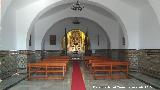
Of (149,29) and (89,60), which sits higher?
(149,29)

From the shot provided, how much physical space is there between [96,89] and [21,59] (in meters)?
7.02

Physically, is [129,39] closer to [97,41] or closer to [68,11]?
[68,11]

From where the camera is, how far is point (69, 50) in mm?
33438

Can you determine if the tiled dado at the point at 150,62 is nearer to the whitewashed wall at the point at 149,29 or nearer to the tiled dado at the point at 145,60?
the tiled dado at the point at 145,60

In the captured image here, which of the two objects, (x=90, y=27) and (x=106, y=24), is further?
(x=90, y=27)

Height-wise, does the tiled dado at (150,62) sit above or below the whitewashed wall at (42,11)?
below

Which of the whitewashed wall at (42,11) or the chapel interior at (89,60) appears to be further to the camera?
the whitewashed wall at (42,11)

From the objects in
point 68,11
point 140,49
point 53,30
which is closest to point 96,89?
point 140,49

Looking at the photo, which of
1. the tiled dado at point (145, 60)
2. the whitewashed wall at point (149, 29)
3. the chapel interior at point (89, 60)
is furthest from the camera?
the whitewashed wall at point (149, 29)

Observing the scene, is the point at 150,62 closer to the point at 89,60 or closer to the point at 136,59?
the point at 136,59

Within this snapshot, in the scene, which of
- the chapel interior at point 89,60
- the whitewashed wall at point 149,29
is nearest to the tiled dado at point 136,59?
the chapel interior at point 89,60

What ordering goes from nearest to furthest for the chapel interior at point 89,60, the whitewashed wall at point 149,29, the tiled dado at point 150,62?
1. the chapel interior at point 89,60
2. the tiled dado at point 150,62
3. the whitewashed wall at point 149,29

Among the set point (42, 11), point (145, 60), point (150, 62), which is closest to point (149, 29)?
point (145, 60)

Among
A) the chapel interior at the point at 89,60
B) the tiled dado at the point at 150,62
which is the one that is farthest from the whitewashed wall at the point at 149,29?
the tiled dado at the point at 150,62
